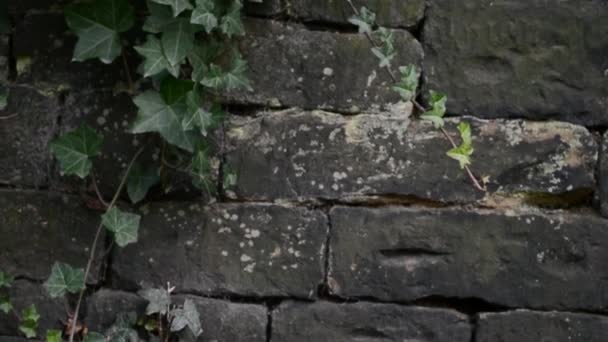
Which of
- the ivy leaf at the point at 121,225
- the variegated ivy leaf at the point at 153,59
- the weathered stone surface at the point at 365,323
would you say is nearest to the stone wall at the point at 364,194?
the weathered stone surface at the point at 365,323

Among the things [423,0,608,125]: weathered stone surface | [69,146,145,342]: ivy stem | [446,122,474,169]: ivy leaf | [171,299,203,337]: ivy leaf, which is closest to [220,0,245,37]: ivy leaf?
[69,146,145,342]: ivy stem

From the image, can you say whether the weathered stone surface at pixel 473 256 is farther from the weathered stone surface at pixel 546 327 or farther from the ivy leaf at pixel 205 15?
the ivy leaf at pixel 205 15

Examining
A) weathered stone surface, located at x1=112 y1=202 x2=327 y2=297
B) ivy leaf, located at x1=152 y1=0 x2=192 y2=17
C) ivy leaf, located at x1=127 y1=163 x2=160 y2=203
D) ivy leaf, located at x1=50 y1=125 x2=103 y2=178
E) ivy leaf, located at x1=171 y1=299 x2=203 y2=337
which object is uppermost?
ivy leaf, located at x1=152 y1=0 x2=192 y2=17

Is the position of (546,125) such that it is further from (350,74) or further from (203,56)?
(203,56)

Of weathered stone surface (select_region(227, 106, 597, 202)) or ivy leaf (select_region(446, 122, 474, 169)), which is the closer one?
ivy leaf (select_region(446, 122, 474, 169))

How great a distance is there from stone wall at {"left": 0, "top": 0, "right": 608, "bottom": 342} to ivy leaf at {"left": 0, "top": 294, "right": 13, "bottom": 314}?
2 centimetres

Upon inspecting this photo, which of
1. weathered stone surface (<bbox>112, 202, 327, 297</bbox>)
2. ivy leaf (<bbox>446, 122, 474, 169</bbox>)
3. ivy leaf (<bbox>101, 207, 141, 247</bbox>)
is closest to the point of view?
ivy leaf (<bbox>446, 122, 474, 169</bbox>)

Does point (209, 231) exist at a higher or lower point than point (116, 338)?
higher

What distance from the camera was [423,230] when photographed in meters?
2.65

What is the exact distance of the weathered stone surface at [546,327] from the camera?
8.57 ft

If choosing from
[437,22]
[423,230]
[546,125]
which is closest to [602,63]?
[546,125]

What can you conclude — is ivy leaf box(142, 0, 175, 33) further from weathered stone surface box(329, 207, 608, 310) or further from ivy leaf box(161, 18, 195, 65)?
weathered stone surface box(329, 207, 608, 310)

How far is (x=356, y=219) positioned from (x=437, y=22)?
23.9 inches

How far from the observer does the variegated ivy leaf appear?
2506 millimetres
